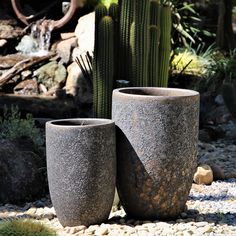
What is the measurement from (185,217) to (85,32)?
714cm

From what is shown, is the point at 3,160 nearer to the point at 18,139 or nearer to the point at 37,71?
the point at 18,139

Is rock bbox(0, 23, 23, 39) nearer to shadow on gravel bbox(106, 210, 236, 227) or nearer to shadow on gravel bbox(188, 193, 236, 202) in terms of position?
shadow on gravel bbox(188, 193, 236, 202)

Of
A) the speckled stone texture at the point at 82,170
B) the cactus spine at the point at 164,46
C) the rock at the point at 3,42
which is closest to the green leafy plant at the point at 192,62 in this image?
the rock at the point at 3,42

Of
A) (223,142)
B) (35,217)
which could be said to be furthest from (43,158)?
(223,142)

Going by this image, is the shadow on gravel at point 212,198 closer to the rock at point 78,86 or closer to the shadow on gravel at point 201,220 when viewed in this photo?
the shadow on gravel at point 201,220

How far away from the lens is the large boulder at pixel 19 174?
5.58 meters

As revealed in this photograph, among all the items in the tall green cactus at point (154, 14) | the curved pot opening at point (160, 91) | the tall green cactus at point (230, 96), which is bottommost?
the tall green cactus at point (230, 96)

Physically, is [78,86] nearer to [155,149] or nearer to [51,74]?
[51,74]

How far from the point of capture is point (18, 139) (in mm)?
5996

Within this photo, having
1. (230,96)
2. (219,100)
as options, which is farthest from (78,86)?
(230,96)

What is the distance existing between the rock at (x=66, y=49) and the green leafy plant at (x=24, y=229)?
7.59 metres

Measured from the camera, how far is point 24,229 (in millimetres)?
3914

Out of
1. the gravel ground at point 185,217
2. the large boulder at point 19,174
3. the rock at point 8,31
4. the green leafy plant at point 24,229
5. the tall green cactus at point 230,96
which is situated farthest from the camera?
the rock at point 8,31

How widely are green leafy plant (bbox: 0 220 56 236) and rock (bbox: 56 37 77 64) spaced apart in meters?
7.59
